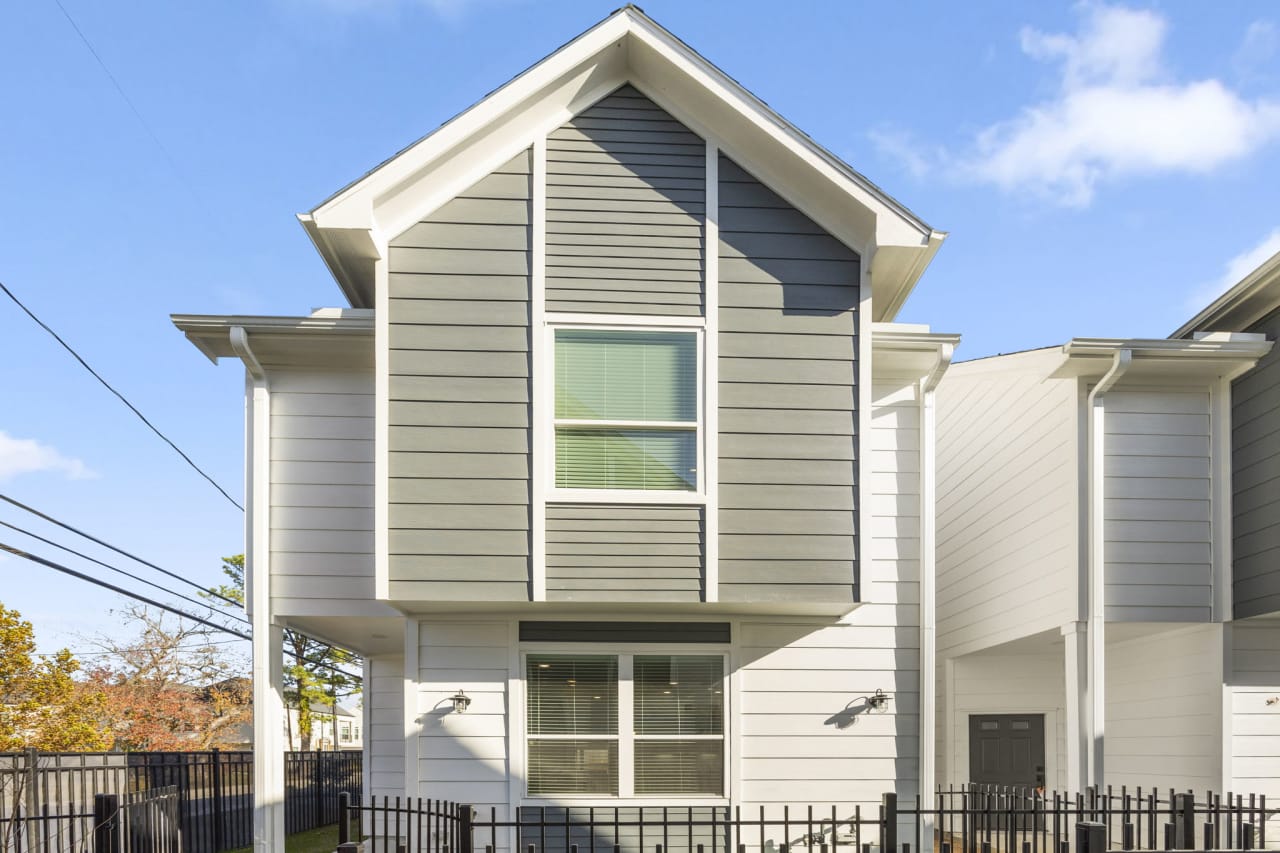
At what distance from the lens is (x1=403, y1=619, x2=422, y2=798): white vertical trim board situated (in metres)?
8.72

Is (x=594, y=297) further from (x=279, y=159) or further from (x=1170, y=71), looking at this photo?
(x=279, y=159)

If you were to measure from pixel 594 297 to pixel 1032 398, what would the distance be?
18.6 feet

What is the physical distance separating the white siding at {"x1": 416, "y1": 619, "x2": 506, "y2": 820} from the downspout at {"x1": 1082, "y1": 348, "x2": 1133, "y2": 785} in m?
5.39

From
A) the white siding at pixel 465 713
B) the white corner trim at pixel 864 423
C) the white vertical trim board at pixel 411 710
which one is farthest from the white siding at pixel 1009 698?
the white vertical trim board at pixel 411 710

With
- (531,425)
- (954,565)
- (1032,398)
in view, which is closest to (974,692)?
(954,565)

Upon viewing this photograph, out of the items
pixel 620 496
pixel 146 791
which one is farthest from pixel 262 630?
pixel 620 496

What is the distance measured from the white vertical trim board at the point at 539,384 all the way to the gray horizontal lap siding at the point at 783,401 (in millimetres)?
1344

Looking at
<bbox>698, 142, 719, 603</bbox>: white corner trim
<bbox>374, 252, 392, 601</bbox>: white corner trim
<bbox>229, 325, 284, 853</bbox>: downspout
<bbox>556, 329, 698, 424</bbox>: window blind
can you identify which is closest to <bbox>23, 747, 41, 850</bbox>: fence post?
<bbox>229, 325, 284, 853</bbox>: downspout

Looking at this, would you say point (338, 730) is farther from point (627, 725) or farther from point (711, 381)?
point (711, 381)

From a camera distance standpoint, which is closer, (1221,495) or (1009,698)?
(1221,495)

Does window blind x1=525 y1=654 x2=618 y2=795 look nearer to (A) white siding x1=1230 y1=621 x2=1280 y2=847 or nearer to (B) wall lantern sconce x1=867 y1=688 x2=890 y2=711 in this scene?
(B) wall lantern sconce x1=867 y1=688 x2=890 y2=711

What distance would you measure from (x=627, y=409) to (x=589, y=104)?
250 cm

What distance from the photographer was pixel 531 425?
8.15 meters

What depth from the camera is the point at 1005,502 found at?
12.5 metres
